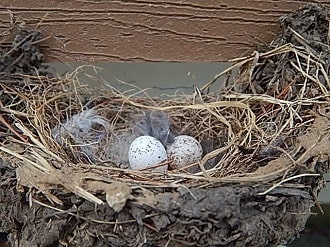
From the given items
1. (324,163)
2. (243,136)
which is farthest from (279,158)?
(243,136)

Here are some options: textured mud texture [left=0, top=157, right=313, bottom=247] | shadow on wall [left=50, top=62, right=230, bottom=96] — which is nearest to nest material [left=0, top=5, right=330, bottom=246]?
textured mud texture [left=0, top=157, right=313, bottom=247]

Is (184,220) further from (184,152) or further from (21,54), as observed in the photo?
(21,54)

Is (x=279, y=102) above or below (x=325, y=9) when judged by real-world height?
below

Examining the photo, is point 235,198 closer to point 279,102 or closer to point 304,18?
point 279,102

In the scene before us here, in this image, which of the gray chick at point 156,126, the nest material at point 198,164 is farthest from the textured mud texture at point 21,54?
the gray chick at point 156,126

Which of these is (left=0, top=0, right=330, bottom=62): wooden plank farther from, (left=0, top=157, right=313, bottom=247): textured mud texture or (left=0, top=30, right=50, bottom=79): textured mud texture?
(left=0, top=157, right=313, bottom=247): textured mud texture

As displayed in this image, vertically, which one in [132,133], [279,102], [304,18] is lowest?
[132,133]
